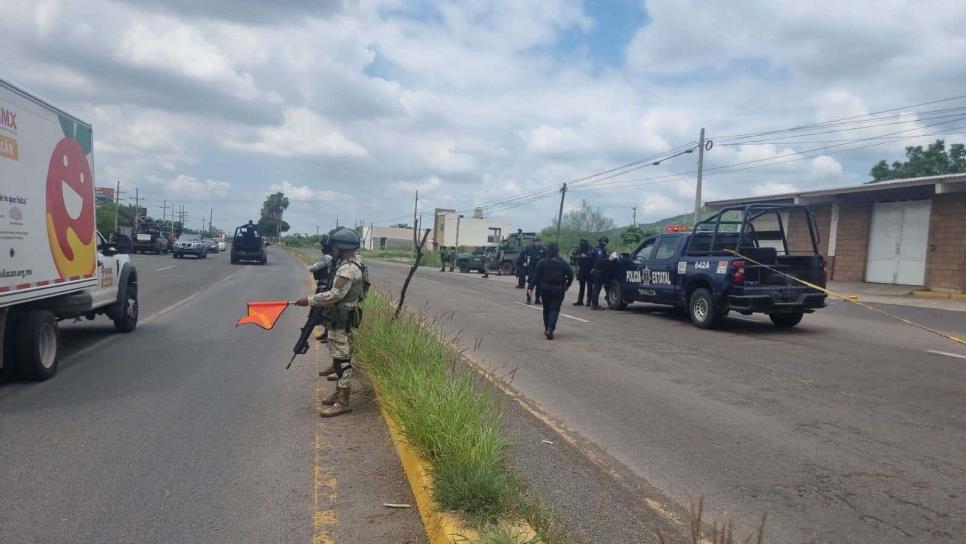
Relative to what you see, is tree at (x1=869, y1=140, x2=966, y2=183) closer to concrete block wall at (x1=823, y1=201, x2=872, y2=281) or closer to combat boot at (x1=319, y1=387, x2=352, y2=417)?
concrete block wall at (x1=823, y1=201, x2=872, y2=281)

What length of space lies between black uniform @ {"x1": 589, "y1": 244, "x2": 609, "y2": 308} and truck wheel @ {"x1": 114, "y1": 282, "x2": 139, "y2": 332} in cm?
976

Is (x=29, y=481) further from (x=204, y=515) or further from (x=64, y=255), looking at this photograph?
(x=64, y=255)

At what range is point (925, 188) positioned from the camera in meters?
23.9

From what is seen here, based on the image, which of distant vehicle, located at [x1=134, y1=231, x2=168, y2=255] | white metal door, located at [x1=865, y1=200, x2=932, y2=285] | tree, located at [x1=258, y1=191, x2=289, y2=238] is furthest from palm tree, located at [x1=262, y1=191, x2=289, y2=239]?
white metal door, located at [x1=865, y1=200, x2=932, y2=285]

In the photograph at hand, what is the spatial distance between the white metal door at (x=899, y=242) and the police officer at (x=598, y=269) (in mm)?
13264

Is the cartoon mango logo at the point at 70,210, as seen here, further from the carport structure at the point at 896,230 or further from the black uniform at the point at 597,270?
→ the carport structure at the point at 896,230

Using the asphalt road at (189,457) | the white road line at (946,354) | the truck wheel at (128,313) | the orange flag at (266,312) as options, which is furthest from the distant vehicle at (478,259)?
the orange flag at (266,312)

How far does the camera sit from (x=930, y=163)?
49156 mm

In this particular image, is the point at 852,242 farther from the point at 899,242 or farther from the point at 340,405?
the point at 340,405

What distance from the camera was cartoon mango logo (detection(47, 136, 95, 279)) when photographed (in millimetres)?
8164

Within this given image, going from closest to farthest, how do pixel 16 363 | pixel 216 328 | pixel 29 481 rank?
pixel 29 481 < pixel 16 363 < pixel 216 328

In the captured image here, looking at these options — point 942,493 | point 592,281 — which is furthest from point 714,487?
point 592,281

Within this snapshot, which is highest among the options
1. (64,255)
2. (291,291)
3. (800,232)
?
(800,232)

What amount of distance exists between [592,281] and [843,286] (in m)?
13.7
